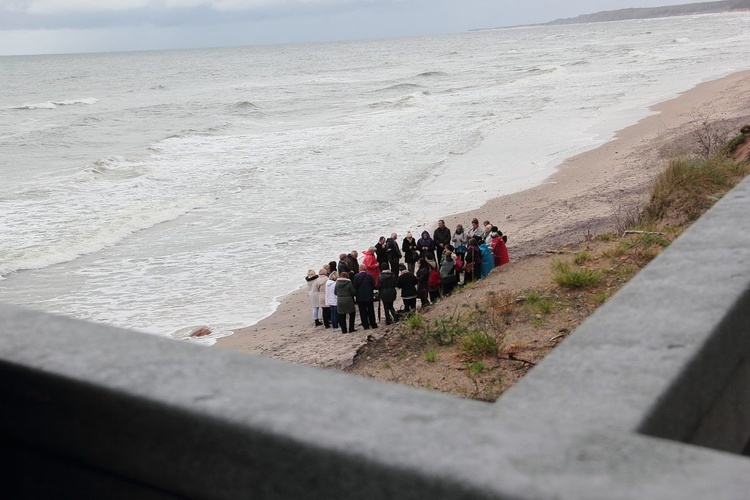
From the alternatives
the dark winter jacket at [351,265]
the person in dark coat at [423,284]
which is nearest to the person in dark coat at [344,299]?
the person in dark coat at [423,284]

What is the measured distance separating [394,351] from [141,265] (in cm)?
1167

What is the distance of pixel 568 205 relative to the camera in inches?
811

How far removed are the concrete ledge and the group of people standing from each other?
37.5 feet

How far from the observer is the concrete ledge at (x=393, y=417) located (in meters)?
1.31

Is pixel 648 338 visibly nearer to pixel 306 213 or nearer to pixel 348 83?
pixel 306 213

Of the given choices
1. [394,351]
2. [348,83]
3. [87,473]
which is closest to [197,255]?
[394,351]

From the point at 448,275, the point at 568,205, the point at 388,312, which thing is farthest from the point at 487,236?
the point at 568,205

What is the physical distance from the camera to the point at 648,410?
1549 millimetres

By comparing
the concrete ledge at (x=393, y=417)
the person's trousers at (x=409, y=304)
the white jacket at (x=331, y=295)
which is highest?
the concrete ledge at (x=393, y=417)

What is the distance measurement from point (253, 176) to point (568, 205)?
46.6 feet

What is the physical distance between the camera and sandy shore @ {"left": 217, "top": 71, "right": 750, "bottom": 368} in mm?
13375

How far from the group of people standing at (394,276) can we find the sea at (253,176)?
6.40 feet

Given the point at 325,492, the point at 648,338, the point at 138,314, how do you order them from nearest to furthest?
the point at 325,492 → the point at 648,338 → the point at 138,314

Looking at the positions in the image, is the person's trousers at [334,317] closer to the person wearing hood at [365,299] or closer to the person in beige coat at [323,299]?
the person in beige coat at [323,299]
